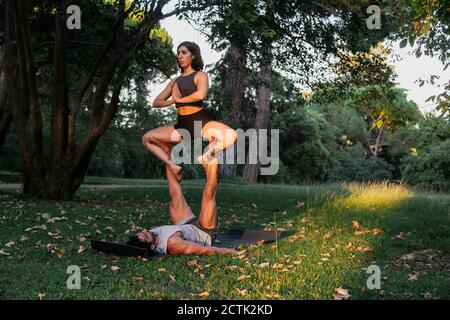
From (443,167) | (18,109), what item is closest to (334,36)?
(18,109)

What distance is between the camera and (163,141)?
23.3 feet

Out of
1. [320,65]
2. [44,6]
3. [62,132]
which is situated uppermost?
[44,6]

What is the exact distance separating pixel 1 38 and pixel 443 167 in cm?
2200

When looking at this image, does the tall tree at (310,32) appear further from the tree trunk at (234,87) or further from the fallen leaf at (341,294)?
the fallen leaf at (341,294)

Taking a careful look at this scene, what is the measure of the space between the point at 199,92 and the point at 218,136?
64cm

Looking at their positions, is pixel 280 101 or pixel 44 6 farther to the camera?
pixel 280 101

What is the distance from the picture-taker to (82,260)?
6078 mm

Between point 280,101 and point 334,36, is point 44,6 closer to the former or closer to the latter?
point 334,36

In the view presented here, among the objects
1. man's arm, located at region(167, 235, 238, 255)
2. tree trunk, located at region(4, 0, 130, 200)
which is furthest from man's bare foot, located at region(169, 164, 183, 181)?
tree trunk, located at region(4, 0, 130, 200)

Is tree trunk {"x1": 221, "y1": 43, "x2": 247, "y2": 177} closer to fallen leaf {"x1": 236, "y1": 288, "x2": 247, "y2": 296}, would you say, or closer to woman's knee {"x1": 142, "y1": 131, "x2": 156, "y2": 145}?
woman's knee {"x1": 142, "y1": 131, "x2": 156, "y2": 145}

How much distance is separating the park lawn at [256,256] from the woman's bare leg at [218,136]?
140cm

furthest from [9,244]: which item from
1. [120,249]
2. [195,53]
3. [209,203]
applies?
[195,53]

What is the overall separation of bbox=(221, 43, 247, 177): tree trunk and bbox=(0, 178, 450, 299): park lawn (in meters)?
4.03

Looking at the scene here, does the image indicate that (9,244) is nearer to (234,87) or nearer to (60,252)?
(60,252)
